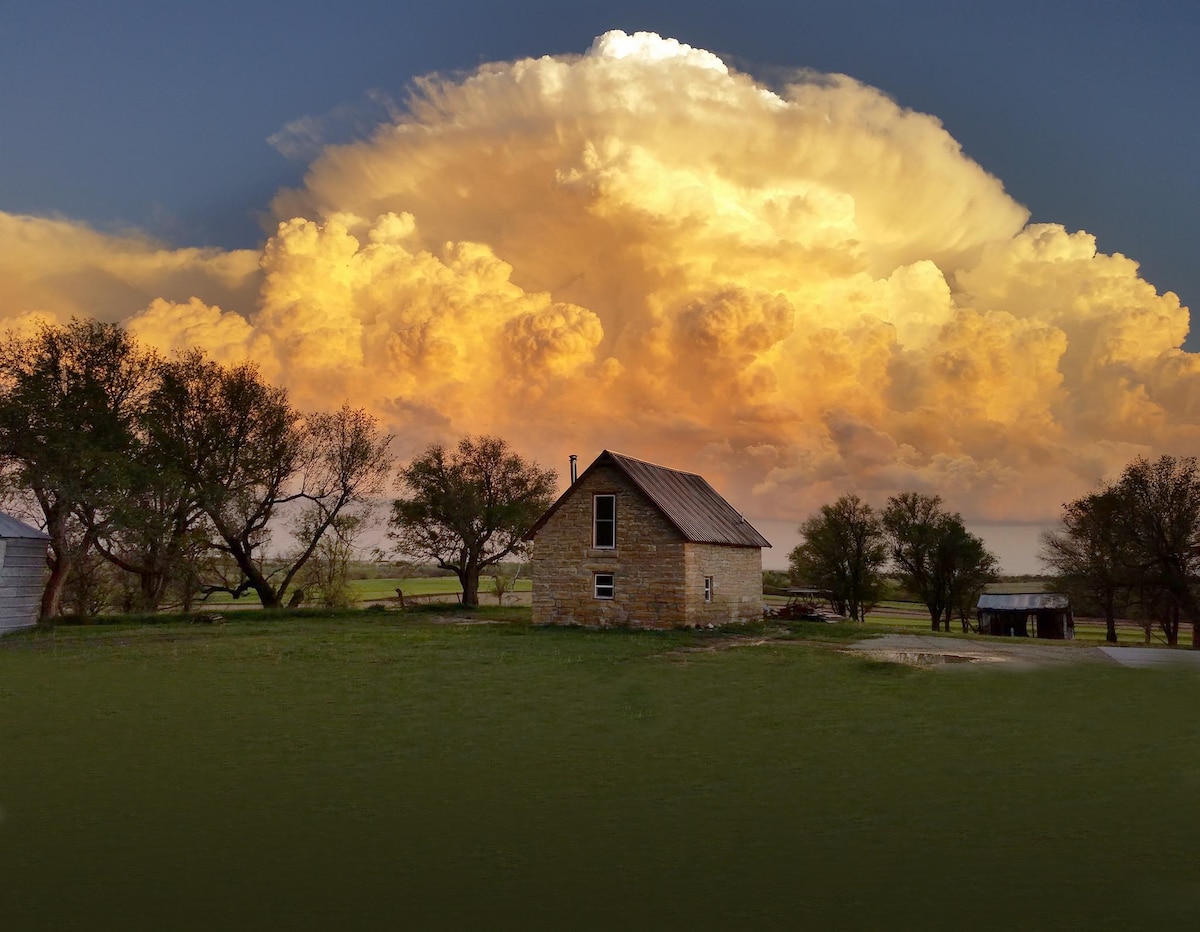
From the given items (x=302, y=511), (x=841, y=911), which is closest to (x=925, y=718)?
(x=841, y=911)

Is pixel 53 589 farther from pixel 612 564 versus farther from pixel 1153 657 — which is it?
pixel 1153 657

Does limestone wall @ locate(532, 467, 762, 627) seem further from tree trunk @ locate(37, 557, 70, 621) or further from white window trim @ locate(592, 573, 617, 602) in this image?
tree trunk @ locate(37, 557, 70, 621)

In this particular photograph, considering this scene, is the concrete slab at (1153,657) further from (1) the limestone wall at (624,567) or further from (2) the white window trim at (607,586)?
(2) the white window trim at (607,586)

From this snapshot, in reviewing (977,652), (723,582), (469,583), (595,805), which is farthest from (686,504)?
(595,805)

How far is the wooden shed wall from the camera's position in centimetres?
3456

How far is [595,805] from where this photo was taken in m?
9.61

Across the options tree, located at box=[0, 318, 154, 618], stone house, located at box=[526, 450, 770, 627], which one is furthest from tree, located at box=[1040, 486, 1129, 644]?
tree, located at box=[0, 318, 154, 618]

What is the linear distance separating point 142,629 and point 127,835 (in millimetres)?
30957

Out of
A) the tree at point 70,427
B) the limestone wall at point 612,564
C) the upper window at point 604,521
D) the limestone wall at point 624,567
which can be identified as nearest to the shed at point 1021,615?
the limestone wall at point 624,567

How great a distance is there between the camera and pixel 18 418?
37.4 metres

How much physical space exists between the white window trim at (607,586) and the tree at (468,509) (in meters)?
18.4

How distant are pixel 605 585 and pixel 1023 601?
35.5 meters

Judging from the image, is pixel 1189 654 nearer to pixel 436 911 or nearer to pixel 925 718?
pixel 925 718

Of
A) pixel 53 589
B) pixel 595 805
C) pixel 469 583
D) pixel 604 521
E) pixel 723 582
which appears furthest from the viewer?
pixel 469 583
